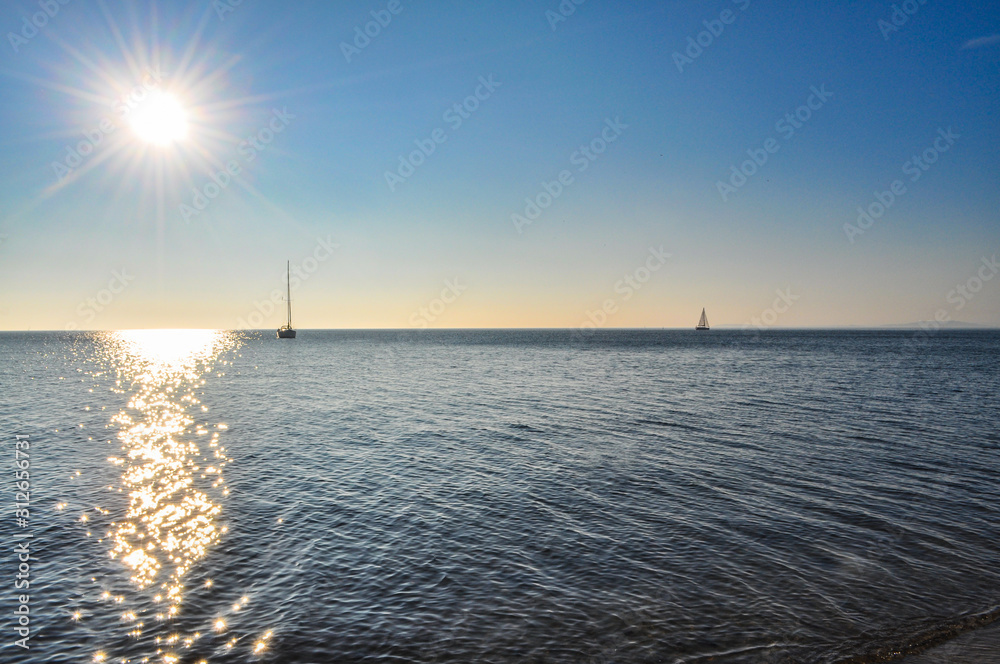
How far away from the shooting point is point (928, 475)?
72.4 feet

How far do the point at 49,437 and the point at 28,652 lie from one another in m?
25.9

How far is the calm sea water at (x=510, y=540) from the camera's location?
424 inches

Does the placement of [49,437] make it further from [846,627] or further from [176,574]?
[846,627]

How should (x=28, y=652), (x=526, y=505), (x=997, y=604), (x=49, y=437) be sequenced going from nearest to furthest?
(x=28, y=652), (x=997, y=604), (x=526, y=505), (x=49, y=437)

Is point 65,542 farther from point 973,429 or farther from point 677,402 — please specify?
point 973,429

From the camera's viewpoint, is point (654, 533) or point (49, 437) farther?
point (49, 437)

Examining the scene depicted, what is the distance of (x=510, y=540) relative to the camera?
15.6m

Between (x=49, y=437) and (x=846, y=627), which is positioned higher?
(x=49, y=437)

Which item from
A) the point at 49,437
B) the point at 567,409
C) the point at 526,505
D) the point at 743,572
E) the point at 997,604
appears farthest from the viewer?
the point at 567,409

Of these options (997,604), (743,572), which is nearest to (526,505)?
(743,572)

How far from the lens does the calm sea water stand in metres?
10.8

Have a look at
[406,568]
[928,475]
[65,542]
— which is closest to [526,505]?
[406,568]

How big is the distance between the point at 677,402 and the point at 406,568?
114ft

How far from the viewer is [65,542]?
15383 millimetres
